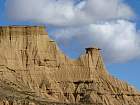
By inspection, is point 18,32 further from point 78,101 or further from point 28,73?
point 78,101

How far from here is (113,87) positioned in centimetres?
17188

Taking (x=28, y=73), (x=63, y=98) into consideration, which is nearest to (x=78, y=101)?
(x=63, y=98)

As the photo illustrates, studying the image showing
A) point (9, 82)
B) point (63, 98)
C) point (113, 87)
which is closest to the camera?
point (9, 82)

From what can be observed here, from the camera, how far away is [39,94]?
489ft

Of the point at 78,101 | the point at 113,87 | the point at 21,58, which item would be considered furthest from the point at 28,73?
the point at 113,87

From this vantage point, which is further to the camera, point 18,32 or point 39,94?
point 18,32

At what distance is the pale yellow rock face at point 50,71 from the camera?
512 feet

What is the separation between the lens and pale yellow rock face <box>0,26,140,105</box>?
15600 centimetres

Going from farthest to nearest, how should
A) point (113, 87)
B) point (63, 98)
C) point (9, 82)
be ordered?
point (113, 87) → point (63, 98) → point (9, 82)

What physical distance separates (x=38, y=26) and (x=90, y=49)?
717 inches

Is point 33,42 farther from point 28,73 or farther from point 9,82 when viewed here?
point 9,82

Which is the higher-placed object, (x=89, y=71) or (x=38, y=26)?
(x=38, y=26)

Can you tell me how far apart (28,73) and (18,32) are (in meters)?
11.2

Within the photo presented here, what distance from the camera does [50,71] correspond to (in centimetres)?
16212
